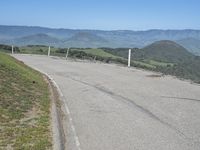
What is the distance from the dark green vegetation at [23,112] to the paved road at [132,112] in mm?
716

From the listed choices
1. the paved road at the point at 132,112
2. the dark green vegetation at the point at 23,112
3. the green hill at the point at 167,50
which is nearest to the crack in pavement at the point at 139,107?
the paved road at the point at 132,112

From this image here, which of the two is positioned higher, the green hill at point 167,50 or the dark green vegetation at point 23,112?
the dark green vegetation at point 23,112

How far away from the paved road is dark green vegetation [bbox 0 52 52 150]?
72 cm

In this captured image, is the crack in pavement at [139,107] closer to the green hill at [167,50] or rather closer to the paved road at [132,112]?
the paved road at [132,112]

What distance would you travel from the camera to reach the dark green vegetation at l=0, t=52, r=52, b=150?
29.6 ft

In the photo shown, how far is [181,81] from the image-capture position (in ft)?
66.5

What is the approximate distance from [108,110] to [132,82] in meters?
6.85

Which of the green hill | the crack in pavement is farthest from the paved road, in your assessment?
the green hill

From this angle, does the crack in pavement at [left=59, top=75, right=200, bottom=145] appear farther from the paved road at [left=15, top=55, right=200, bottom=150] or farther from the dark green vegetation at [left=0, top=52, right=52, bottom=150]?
the dark green vegetation at [left=0, top=52, right=52, bottom=150]

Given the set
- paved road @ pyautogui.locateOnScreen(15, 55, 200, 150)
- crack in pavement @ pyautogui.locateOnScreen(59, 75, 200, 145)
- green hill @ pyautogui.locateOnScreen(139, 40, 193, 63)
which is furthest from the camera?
green hill @ pyautogui.locateOnScreen(139, 40, 193, 63)

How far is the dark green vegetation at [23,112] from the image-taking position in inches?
355

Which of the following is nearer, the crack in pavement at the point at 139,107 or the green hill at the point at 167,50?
the crack in pavement at the point at 139,107

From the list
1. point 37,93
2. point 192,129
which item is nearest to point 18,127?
point 192,129

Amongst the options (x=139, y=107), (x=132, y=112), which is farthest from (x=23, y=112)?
(x=139, y=107)
